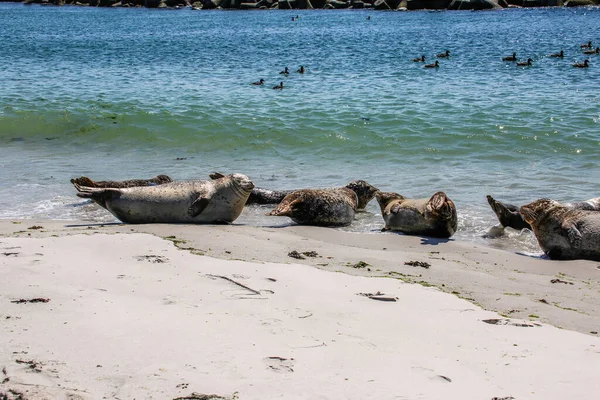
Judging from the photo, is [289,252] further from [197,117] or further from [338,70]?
[338,70]

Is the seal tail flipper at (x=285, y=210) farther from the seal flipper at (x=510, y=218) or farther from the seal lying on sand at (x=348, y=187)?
the seal flipper at (x=510, y=218)

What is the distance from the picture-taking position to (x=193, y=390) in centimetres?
344

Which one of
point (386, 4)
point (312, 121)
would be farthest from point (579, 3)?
point (312, 121)

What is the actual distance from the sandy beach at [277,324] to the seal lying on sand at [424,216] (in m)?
1.33

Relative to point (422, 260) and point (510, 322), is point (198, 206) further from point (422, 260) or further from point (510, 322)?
point (510, 322)

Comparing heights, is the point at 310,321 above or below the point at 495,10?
below

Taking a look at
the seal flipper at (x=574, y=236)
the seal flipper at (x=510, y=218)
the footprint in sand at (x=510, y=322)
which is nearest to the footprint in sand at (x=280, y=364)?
the footprint in sand at (x=510, y=322)

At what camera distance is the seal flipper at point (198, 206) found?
8.31 metres

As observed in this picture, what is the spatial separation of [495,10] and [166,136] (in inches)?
1737

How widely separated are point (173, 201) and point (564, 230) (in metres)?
4.13

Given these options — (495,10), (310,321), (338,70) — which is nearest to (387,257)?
(310,321)

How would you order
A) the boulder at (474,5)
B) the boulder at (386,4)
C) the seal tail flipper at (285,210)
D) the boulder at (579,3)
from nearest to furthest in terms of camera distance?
1. the seal tail flipper at (285,210)
2. the boulder at (579,3)
3. the boulder at (474,5)
4. the boulder at (386,4)

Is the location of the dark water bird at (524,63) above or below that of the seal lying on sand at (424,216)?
above

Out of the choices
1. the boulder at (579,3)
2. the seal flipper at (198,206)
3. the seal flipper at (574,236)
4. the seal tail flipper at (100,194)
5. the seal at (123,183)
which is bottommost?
the seal at (123,183)
